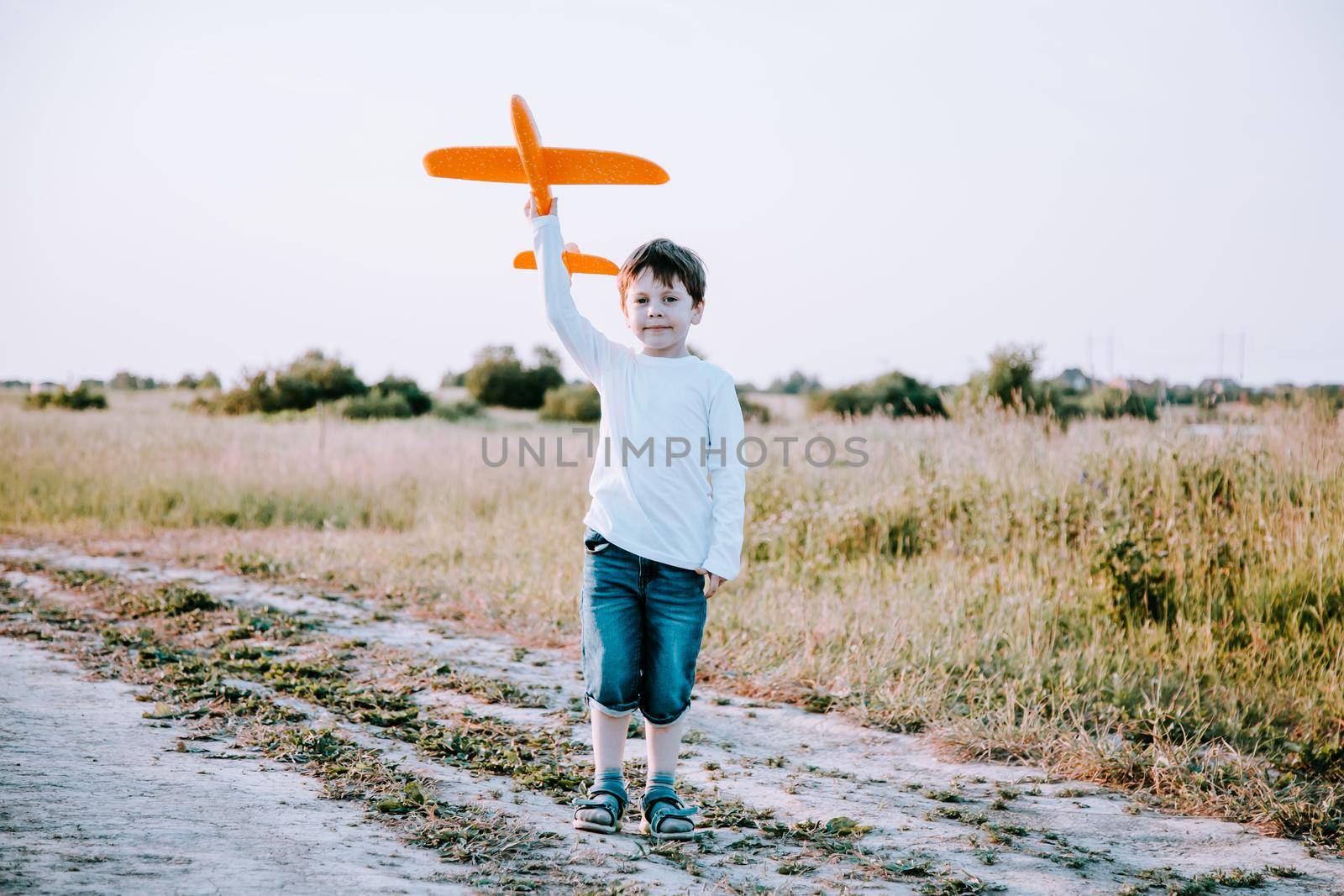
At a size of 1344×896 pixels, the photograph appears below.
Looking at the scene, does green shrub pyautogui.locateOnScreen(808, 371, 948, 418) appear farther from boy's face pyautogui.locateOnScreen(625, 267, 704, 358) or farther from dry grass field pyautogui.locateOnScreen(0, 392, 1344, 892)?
boy's face pyautogui.locateOnScreen(625, 267, 704, 358)

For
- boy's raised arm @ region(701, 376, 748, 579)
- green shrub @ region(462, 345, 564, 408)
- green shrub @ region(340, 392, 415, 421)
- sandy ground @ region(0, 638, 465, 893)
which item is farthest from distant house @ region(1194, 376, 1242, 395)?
green shrub @ region(462, 345, 564, 408)

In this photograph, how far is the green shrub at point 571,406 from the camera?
29078 millimetres

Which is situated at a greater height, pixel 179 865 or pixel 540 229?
pixel 540 229

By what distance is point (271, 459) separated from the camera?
10953 millimetres

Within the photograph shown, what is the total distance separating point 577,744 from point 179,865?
1506 millimetres

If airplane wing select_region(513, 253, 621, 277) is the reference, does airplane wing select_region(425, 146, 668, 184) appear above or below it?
above

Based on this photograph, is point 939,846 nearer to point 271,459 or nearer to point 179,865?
Answer: point 179,865

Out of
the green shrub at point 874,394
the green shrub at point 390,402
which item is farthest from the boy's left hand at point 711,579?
the green shrub at point 390,402

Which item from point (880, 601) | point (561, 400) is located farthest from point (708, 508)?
point (561, 400)

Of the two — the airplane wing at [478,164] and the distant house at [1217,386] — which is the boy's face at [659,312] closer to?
the airplane wing at [478,164]

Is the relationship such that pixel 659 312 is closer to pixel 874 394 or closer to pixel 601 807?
pixel 601 807

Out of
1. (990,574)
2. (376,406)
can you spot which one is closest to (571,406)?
(376,406)

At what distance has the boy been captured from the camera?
2771mm

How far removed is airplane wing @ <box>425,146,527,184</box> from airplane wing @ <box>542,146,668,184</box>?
110 millimetres
